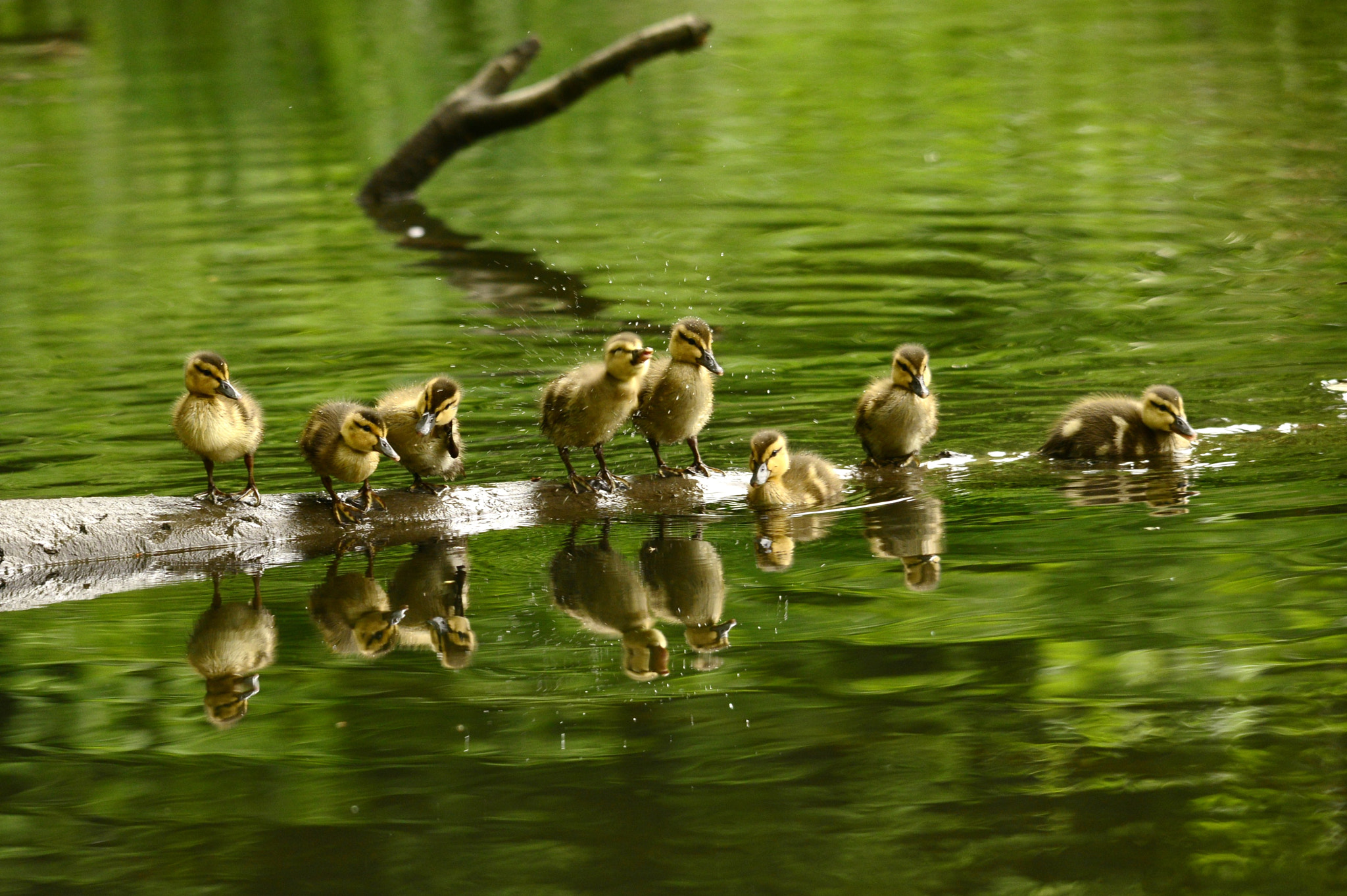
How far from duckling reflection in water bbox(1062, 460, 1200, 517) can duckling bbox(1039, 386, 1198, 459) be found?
0.09 meters

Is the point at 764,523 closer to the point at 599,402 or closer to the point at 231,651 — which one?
the point at 599,402

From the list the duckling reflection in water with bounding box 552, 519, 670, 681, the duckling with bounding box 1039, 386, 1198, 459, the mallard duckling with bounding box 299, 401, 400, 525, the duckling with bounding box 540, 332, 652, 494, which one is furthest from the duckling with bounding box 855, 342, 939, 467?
the mallard duckling with bounding box 299, 401, 400, 525

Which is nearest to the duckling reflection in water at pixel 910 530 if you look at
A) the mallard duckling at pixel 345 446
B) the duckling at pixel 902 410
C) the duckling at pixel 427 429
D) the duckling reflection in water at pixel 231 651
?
the duckling at pixel 902 410

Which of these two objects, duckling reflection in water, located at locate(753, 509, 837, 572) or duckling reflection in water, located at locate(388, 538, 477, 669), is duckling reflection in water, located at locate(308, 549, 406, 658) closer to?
duckling reflection in water, located at locate(388, 538, 477, 669)

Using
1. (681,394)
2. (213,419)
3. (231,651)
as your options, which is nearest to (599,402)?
(681,394)

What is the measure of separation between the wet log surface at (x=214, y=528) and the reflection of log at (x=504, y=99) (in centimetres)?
626

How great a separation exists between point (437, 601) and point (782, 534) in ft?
4.47

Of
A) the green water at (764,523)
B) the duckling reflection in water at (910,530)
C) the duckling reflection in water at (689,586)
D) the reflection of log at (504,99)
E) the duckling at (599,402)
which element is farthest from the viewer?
the reflection of log at (504,99)

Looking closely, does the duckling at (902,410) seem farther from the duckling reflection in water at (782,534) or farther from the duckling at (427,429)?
the duckling at (427,429)

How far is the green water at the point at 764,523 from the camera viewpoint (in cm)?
387

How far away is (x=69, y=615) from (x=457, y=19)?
930 inches

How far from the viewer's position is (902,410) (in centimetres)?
704

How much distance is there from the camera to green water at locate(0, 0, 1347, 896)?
387cm

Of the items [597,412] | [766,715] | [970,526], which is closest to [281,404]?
[597,412]
